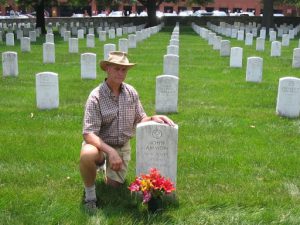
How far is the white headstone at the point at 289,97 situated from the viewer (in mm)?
9047

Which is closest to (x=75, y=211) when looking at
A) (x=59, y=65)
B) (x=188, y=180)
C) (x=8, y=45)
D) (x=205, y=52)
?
(x=188, y=180)

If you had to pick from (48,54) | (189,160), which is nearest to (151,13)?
(48,54)

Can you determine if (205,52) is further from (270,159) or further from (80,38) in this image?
(270,159)

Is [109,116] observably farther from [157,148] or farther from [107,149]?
[157,148]

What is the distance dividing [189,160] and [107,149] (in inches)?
81.6

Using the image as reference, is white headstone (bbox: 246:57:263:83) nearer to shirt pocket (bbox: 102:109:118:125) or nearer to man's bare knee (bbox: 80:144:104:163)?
shirt pocket (bbox: 102:109:118:125)

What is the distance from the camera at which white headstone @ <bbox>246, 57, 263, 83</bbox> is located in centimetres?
1288

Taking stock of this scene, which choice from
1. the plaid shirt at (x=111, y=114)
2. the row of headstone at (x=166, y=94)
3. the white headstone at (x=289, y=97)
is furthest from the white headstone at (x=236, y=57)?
the plaid shirt at (x=111, y=114)

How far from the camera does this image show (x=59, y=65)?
16406 mm

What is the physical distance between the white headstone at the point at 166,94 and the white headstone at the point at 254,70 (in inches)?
163

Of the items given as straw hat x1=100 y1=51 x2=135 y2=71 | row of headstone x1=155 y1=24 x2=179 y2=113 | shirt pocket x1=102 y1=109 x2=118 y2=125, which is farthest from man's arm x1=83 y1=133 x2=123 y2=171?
row of headstone x1=155 y1=24 x2=179 y2=113

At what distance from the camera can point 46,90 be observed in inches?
374

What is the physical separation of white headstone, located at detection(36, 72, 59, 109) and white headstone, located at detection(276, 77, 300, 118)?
4490 millimetres

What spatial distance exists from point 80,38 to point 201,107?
2033 cm
